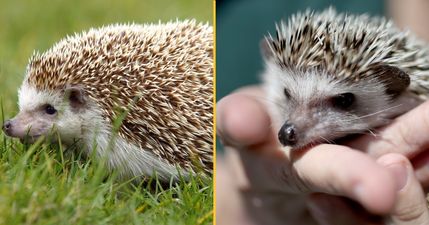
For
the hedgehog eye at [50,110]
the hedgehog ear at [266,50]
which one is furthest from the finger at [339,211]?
the hedgehog eye at [50,110]

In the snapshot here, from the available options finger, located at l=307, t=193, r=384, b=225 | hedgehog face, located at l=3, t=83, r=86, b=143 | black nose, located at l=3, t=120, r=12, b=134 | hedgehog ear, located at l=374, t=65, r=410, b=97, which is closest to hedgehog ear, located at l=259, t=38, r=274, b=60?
hedgehog ear, located at l=374, t=65, r=410, b=97

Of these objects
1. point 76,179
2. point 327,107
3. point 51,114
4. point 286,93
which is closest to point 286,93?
point 286,93

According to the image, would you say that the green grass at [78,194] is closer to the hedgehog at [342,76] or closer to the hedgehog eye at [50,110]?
the hedgehog eye at [50,110]

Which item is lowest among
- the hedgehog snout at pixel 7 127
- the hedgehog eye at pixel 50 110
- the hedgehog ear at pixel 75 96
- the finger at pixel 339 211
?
the finger at pixel 339 211

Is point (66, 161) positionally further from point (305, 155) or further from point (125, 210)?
point (305, 155)

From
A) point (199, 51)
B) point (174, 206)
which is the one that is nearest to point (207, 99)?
point (199, 51)

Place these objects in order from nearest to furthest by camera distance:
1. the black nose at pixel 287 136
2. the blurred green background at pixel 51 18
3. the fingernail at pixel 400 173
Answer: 1. the fingernail at pixel 400 173
2. the black nose at pixel 287 136
3. the blurred green background at pixel 51 18
